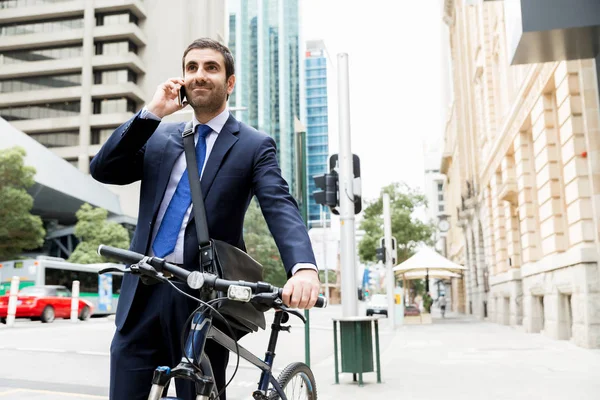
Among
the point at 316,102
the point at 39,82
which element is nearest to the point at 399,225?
the point at 39,82

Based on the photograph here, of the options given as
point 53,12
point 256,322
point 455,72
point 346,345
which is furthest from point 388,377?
point 53,12

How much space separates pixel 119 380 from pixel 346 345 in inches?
231

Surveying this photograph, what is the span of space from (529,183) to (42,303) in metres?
16.8

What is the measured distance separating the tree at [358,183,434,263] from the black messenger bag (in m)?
38.2

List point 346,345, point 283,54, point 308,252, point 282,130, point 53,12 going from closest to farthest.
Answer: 1. point 308,252
2. point 346,345
3. point 53,12
4. point 282,130
5. point 283,54

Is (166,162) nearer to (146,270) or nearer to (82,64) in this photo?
(146,270)

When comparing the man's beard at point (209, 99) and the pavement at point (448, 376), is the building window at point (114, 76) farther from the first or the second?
the man's beard at point (209, 99)

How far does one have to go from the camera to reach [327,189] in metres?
9.22

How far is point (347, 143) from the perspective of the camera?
931 cm

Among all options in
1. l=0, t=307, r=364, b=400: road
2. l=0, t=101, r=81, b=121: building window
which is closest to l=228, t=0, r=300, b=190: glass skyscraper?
l=0, t=101, r=81, b=121: building window

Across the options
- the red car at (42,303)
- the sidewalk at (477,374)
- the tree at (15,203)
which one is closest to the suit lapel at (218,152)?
the sidewalk at (477,374)

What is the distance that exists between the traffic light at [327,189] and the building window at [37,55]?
54.2 meters

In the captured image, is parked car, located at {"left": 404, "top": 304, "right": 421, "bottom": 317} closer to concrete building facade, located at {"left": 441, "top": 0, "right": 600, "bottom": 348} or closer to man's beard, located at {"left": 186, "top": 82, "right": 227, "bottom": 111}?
concrete building facade, located at {"left": 441, "top": 0, "right": 600, "bottom": 348}

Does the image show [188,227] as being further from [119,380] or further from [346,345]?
[346,345]
